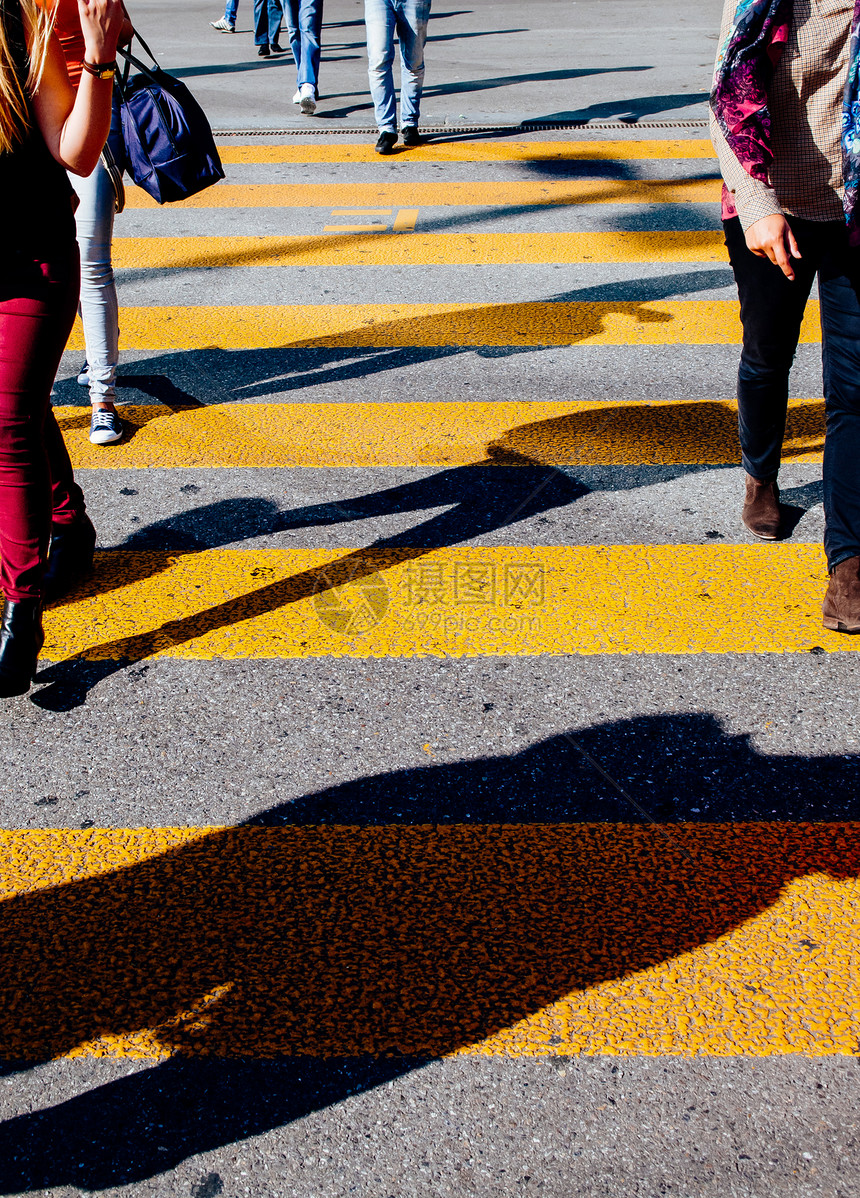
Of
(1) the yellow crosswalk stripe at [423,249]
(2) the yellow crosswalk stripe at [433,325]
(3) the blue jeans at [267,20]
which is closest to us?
(2) the yellow crosswalk stripe at [433,325]

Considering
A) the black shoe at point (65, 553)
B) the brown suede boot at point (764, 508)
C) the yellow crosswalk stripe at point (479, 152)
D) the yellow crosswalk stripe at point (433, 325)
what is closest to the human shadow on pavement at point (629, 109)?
the yellow crosswalk stripe at point (479, 152)

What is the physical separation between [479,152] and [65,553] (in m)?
6.39

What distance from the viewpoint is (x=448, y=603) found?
3625mm

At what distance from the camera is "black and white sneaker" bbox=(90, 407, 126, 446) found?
15.3 feet

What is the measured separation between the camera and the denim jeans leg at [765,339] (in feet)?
11.1

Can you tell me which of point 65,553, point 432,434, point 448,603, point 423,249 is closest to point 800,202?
point 448,603

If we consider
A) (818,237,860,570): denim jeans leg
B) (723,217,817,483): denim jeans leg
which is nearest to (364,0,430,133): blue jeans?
(723,217,817,483): denim jeans leg

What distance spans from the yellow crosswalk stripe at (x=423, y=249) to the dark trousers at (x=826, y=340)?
3166mm

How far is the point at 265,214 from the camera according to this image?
24.7 ft

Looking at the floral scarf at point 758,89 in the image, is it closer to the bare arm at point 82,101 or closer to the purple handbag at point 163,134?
the bare arm at point 82,101

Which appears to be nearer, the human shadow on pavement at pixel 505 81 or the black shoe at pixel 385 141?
the black shoe at pixel 385 141

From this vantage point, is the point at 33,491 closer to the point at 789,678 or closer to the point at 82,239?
the point at 82,239

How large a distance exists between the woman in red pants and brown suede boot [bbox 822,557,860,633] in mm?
2288

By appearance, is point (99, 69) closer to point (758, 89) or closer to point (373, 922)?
point (758, 89)
